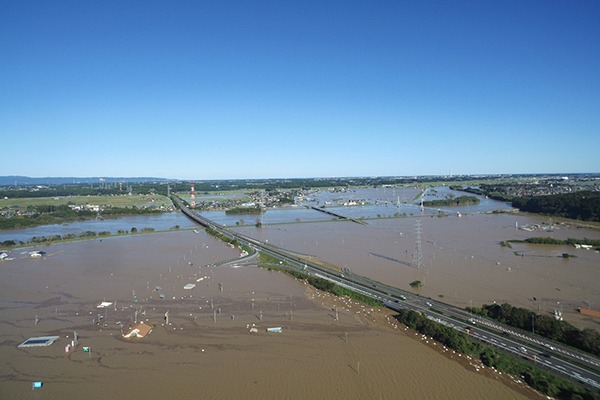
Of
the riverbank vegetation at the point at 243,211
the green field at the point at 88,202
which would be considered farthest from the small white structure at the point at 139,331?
the green field at the point at 88,202

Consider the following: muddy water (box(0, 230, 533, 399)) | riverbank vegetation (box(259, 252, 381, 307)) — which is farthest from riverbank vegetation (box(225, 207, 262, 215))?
muddy water (box(0, 230, 533, 399))

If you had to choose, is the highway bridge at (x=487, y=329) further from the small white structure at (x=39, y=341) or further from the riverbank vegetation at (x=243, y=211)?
the riverbank vegetation at (x=243, y=211)

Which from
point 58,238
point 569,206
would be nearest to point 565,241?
point 569,206

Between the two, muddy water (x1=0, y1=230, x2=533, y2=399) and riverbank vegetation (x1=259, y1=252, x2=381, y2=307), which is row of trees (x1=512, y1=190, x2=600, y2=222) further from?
riverbank vegetation (x1=259, y1=252, x2=381, y2=307)

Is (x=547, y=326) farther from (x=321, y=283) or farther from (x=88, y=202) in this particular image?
(x=88, y=202)

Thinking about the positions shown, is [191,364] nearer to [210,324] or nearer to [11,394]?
[210,324]
